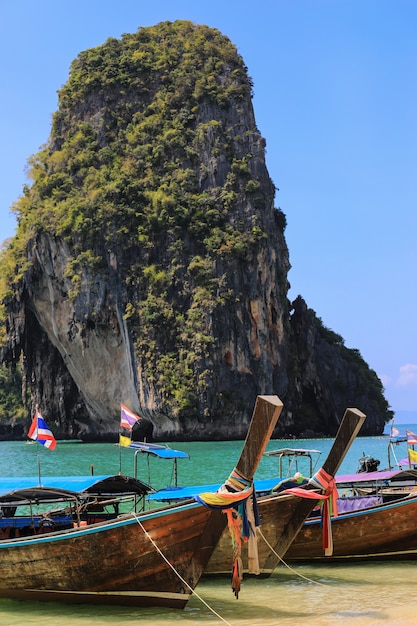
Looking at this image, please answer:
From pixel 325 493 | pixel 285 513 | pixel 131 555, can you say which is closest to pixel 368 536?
pixel 285 513

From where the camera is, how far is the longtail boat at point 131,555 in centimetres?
932

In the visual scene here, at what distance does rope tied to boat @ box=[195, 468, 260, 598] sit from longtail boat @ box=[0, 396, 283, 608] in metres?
0.02

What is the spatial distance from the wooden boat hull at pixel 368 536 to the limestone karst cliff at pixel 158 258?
41.2 metres

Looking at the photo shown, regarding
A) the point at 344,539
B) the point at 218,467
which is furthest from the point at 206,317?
the point at 344,539

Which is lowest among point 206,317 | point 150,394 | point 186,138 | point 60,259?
point 150,394

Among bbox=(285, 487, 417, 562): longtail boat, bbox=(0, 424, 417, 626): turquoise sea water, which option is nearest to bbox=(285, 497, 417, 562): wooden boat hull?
bbox=(285, 487, 417, 562): longtail boat

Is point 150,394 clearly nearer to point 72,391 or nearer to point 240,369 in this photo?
point 240,369

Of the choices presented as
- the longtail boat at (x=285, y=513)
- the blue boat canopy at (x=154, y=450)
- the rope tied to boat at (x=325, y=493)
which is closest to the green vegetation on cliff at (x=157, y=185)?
the blue boat canopy at (x=154, y=450)

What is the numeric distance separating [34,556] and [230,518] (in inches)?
111

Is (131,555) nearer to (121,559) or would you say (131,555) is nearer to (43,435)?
(121,559)

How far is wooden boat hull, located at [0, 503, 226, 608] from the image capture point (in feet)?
30.9

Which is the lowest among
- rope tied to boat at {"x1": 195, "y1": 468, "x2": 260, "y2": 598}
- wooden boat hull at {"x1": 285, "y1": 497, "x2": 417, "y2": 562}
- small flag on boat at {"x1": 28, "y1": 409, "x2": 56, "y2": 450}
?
wooden boat hull at {"x1": 285, "y1": 497, "x2": 417, "y2": 562}

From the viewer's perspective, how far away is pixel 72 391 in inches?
2613

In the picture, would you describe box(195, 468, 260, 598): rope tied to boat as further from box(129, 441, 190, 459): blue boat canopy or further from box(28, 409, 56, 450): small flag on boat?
box(129, 441, 190, 459): blue boat canopy
